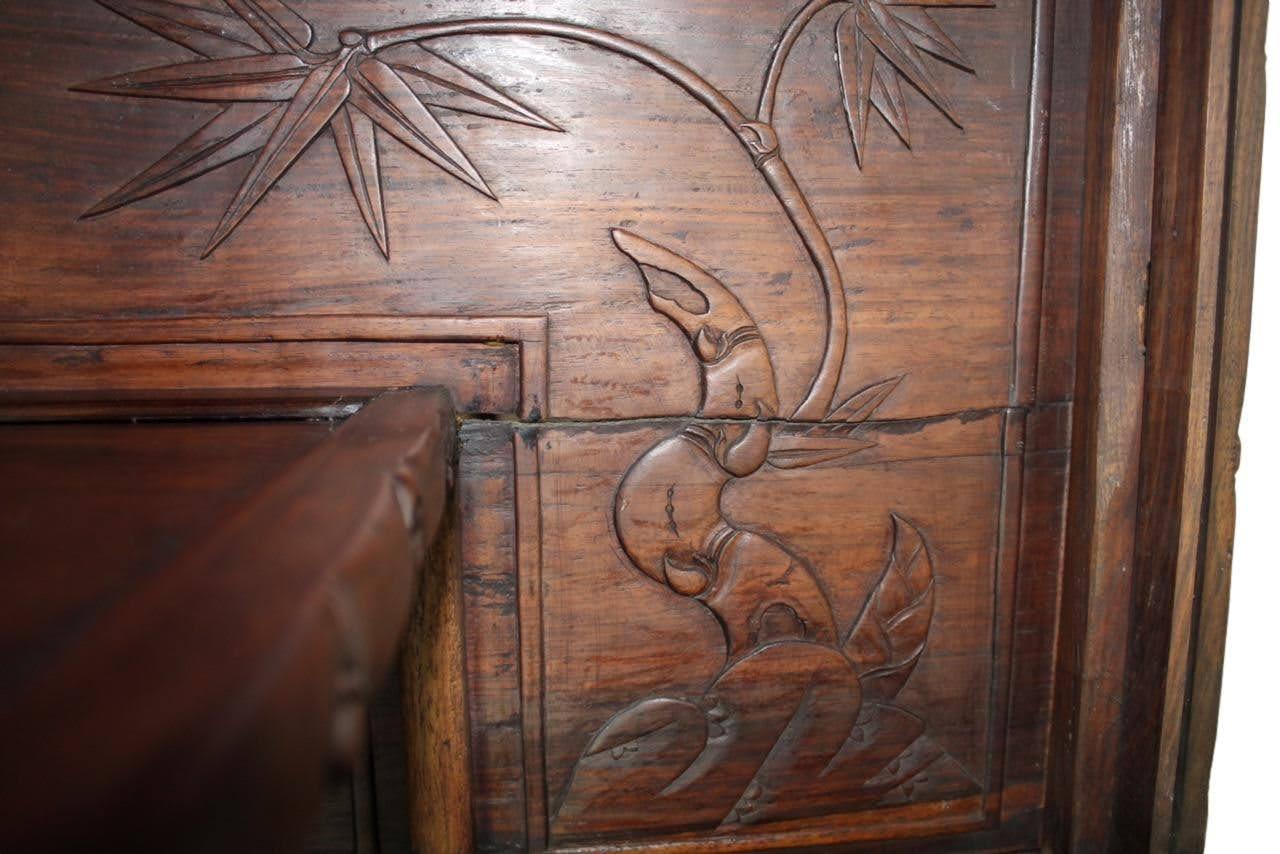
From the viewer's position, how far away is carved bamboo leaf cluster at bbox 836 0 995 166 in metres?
0.73

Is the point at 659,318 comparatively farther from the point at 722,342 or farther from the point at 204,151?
the point at 204,151

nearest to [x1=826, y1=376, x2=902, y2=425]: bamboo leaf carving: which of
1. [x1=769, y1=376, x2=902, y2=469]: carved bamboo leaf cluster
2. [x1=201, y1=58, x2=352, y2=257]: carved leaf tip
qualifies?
[x1=769, y1=376, x2=902, y2=469]: carved bamboo leaf cluster

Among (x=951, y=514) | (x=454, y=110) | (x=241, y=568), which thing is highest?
(x=454, y=110)

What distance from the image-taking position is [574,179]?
28.1 inches

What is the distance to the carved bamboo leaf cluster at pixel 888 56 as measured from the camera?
73 centimetres

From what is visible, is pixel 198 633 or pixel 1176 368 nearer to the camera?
pixel 198 633

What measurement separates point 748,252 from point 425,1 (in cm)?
36

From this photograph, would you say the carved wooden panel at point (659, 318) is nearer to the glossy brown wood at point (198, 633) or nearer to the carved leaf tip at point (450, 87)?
the carved leaf tip at point (450, 87)

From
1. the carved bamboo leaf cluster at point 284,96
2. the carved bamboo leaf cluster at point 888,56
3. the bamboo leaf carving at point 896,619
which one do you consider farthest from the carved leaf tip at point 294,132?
the bamboo leaf carving at point 896,619

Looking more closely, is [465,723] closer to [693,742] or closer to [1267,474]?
[693,742]

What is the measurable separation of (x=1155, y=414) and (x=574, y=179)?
0.60m

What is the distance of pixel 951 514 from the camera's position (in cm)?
79

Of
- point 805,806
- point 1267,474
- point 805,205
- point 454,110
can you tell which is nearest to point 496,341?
point 454,110

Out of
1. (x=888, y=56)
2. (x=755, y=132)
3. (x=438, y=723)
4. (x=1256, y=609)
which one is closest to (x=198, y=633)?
(x=438, y=723)
